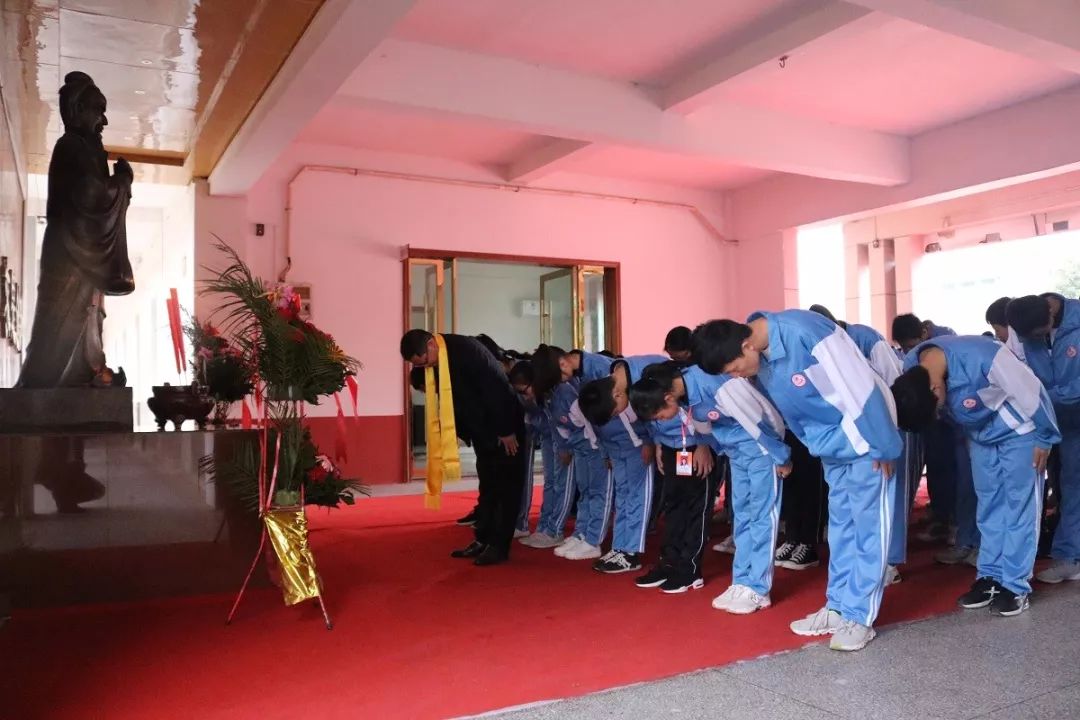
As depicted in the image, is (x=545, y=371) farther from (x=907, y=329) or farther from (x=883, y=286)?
(x=883, y=286)

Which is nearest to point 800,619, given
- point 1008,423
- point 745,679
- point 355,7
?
point 745,679

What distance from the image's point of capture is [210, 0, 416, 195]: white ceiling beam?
161 inches

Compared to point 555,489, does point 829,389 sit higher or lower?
higher

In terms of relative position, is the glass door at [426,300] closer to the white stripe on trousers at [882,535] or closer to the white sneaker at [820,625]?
the white sneaker at [820,625]

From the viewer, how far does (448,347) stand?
4.52 meters

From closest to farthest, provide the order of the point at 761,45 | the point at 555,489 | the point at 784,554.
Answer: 1. the point at 784,554
2. the point at 555,489
3. the point at 761,45

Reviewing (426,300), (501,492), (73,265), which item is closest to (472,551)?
(501,492)

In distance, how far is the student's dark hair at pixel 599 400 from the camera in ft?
12.6

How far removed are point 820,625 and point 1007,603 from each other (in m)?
0.81

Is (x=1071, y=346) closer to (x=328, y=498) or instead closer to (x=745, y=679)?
(x=745, y=679)

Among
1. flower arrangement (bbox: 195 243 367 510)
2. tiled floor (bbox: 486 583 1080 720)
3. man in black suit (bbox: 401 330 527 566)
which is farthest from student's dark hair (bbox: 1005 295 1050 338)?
flower arrangement (bbox: 195 243 367 510)

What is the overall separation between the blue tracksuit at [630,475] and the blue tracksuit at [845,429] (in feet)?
4.24

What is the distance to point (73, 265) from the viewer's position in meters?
4.11

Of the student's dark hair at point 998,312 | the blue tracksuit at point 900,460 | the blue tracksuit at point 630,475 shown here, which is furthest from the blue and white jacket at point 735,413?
the student's dark hair at point 998,312
